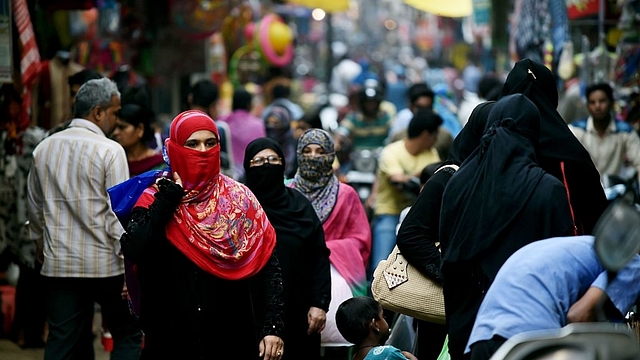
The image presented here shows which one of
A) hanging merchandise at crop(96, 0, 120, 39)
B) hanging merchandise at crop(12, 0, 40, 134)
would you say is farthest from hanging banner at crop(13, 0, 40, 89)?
hanging merchandise at crop(96, 0, 120, 39)

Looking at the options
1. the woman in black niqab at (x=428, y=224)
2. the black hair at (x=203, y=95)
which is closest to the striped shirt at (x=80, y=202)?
the woman in black niqab at (x=428, y=224)

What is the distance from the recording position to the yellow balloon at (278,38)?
19.9 m

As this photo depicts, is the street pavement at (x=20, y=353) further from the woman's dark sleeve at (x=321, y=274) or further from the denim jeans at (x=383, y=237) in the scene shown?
the woman's dark sleeve at (x=321, y=274)

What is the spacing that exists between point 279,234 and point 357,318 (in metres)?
0.60

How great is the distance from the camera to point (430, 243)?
18.5 feet

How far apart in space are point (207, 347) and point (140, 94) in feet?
13.4

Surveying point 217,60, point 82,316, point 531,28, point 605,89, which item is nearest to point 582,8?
point 605,89

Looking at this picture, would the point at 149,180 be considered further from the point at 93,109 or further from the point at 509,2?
the point at 509,2

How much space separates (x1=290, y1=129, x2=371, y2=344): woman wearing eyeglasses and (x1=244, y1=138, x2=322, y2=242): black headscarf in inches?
25.1

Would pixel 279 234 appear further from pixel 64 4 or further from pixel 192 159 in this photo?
pixel 64 4

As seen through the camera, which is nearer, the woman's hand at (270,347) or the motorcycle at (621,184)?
the woman's hand at (270,347)

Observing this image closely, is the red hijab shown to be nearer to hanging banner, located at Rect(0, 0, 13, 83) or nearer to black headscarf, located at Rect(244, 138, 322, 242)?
black headscarf, located at Rect(244, 138, 322, 242)

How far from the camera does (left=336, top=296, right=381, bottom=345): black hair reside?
242 inches

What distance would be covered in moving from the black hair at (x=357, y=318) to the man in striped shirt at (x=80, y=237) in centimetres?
134
